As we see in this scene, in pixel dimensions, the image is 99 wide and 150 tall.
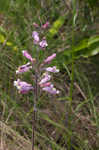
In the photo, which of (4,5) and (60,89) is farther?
(4,5)

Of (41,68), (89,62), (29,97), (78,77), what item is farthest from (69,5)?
(41,68)

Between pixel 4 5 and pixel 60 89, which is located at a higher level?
pixel 4 5

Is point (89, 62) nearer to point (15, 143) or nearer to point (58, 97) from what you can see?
point (58, 97)

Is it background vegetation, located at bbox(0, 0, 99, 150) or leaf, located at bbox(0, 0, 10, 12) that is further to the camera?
leaf, located at bbox(0, 0, 10, 12)

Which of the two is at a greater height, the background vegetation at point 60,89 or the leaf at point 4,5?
the leaf at point 4,5

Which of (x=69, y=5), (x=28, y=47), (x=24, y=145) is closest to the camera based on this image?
(x=24, y=145)

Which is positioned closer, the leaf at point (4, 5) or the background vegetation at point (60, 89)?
the background vegetation at point (60, 89)

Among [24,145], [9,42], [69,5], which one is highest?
[69,5]

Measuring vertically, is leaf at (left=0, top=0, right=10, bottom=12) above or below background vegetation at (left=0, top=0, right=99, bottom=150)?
above
